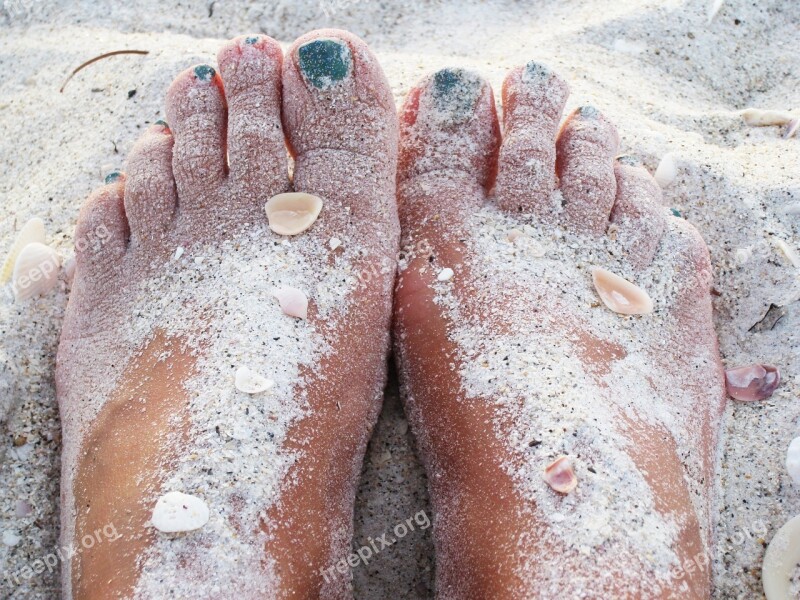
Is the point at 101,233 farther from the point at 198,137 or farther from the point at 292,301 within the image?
the point at 292,301

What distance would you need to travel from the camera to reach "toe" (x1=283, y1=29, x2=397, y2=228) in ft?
4.96

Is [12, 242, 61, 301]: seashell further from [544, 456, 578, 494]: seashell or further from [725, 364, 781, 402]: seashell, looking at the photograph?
[725, 364, 781, 402]: seashell

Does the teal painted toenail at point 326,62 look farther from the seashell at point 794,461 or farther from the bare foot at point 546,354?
the seashell at point 794,461

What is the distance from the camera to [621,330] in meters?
1.46

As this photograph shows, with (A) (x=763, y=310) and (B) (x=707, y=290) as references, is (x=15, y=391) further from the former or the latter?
(A) (x=763, y=310)

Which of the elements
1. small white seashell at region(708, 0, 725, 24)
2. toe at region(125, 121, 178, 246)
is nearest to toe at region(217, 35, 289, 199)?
toe at region(125, 121, 178, 246)

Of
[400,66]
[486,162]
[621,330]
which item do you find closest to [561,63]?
[400,66]

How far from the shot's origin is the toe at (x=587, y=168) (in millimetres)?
1577

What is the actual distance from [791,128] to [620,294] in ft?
2.65

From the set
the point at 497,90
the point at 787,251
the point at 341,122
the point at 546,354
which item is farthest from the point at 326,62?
the point at 787,251

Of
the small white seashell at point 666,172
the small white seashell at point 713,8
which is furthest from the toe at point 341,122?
the small white seashell at point 713,8

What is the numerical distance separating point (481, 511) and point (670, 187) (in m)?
0.95

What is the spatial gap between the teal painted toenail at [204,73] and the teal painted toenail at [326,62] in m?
0.22

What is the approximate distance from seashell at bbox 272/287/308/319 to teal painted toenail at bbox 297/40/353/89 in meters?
0.44
